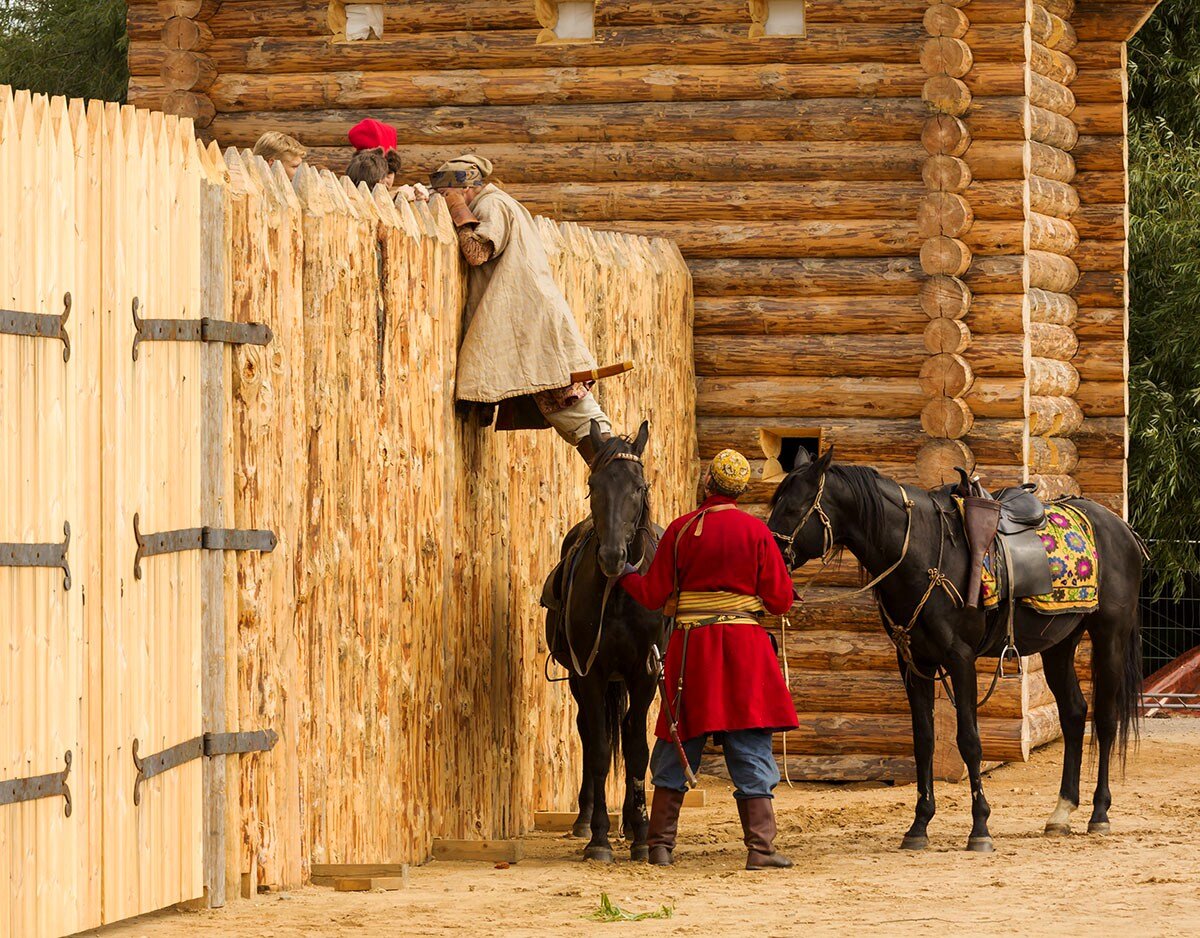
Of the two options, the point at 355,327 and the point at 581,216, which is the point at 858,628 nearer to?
the point at 581,216

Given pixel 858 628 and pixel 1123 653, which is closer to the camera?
pixel 1123 653

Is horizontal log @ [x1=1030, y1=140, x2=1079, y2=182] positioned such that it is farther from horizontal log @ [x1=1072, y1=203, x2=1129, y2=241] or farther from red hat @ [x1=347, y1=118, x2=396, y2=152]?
red hat @ [x1=347, y1=118, x2=396, y2=152]

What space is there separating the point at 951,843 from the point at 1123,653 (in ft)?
5.78

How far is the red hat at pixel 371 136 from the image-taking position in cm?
1200

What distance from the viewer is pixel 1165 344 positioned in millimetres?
20625

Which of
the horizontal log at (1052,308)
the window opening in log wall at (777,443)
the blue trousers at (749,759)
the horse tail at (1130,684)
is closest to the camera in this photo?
the blue trousers at (749,759)

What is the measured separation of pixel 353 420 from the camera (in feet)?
30.0

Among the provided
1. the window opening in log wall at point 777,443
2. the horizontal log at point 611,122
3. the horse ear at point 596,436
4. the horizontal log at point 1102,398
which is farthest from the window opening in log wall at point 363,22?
the horizontal log at point 1102,398

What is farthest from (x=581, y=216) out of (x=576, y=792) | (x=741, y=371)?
(x=576, y=792)

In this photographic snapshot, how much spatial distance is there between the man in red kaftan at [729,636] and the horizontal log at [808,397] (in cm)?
438

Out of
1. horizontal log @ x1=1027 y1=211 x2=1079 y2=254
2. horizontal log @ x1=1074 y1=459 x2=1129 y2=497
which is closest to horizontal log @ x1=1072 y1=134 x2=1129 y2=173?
horizontal log @ x1=1027 y1=211 x2=1079 y2=254

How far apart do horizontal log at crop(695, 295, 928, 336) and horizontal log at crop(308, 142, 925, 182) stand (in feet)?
2.74

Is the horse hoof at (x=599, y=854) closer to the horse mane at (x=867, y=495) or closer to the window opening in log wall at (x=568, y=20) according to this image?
the horse mane at (x=867, y=495)

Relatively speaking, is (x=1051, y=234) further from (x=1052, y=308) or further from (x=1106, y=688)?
(x=1106, y=688)
